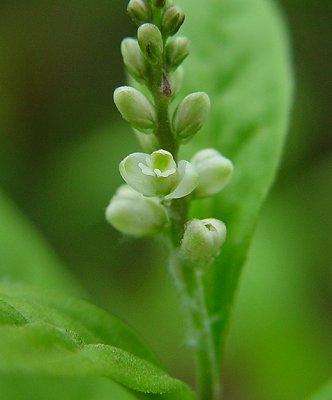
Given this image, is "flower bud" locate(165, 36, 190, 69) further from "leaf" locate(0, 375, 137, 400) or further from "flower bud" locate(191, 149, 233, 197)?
"leaf" locate(0, 375, 137, 400)

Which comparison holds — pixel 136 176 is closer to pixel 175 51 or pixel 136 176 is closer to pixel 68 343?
pixel 175 51

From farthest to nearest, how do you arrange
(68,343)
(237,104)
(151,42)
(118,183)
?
(118,183) < (237,104) < (151,42) < (68,343)

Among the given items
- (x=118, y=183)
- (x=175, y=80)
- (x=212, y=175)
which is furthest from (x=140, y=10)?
→ (x=118, y=183)

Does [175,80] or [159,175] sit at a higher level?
[175,80]

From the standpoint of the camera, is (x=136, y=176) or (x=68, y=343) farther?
(x=136, y=176)

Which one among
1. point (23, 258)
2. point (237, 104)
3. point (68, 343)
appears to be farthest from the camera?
point (23, 258)

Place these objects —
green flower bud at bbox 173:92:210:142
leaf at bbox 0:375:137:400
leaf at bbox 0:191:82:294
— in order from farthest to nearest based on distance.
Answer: leaf at bbox 0:191:82:294, leaf at bbox 0:375:137:400, green flower bud at bbox 173:92:210:142

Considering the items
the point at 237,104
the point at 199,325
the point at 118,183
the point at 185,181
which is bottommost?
the point at 118,183

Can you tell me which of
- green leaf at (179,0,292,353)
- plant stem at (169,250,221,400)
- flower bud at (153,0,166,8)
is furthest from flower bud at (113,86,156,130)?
green leaf at (179,0,292,353)
